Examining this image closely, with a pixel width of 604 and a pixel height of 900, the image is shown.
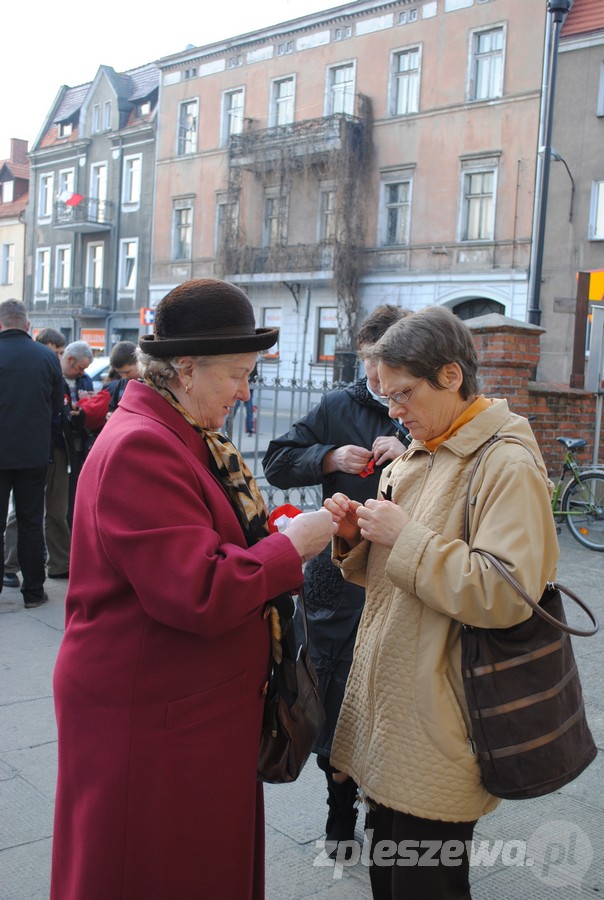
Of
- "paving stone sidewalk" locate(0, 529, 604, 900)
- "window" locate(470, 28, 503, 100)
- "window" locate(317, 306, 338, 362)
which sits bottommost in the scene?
"paving stone sidewalk" locate(0, 529, 604, 900)

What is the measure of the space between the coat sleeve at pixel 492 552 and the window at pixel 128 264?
33.9 meters

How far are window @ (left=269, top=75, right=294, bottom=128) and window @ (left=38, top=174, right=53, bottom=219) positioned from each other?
14.6m

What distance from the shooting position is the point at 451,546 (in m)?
1.96

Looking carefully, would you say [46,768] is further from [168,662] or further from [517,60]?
[517,60]

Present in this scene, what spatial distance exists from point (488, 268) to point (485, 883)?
71.1 ft

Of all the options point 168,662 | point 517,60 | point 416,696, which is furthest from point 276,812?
point 517,60

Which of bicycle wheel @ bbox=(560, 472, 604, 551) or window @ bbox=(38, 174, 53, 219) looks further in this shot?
window @ bbox=(38, 174, 53, 219)

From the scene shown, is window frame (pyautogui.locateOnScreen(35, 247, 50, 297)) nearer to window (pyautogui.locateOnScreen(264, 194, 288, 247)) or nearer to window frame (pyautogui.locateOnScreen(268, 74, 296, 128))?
window (pyautogui.locateOnScreen(264, 194, 288, 247))

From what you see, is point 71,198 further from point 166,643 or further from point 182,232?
point 166,643

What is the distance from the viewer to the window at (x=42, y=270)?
39125 mm

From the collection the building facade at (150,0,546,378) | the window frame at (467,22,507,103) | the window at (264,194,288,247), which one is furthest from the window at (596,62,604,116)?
the window at (264,194,288,247)

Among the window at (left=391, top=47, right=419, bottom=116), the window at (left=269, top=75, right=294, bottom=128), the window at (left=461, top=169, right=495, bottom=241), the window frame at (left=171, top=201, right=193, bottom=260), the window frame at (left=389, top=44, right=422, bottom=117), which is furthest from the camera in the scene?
the window frame at (left=171, top=201, right=193, bottom=260)

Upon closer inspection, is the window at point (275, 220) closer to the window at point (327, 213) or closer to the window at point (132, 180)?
the window at point (327, 213)

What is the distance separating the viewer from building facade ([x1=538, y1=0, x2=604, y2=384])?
21141 mm
